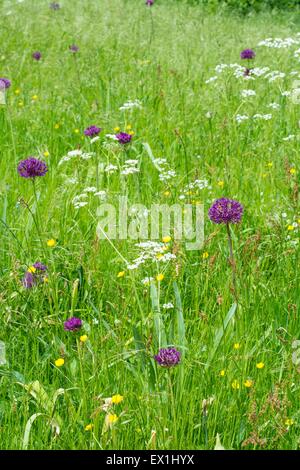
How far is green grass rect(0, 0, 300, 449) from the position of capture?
166 centimetres

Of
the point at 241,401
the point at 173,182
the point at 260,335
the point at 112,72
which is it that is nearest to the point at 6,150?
the point at 173,182

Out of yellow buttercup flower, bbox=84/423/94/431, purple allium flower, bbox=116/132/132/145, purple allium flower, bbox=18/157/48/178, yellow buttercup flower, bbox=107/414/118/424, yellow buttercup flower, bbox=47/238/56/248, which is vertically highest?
purple allium flower, bbox=116/132/132/145

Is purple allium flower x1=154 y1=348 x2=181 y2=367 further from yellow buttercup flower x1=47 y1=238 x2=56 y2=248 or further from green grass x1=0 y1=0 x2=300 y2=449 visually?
yellow buttercup flower x1=47 y1=238 x2=56 y2=248

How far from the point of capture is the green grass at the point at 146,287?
5.46 ft

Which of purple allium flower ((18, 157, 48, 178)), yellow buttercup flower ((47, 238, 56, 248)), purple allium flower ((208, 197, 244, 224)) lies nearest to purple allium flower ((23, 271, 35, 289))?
yellow buttercup flower ((47, 238, 56, 248))

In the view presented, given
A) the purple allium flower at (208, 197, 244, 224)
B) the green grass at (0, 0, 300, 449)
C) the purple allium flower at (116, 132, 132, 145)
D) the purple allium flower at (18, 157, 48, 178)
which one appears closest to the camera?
the green grass at (0, 0, 300, 449)

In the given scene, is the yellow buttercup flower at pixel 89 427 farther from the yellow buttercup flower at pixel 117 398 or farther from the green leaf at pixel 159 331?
the green leaf at pixel 159 331

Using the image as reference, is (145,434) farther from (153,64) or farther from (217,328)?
(153,64)

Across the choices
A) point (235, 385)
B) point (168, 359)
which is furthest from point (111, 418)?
point (235, 385)

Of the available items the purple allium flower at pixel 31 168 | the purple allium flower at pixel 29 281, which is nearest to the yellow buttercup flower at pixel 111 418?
the purple allium flower at pixel 29 281

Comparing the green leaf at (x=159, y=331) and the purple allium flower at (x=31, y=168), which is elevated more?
the purple allium flower at (x=31, y=168)

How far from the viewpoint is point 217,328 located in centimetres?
202

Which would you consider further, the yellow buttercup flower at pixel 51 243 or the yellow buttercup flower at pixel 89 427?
the yellow buttercup flower at pixel 51 243

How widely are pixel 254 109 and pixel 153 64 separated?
126 cm
